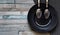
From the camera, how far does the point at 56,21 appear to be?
3.45 ft

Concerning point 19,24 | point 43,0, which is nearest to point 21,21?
point 19,24

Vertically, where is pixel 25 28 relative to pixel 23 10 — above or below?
below

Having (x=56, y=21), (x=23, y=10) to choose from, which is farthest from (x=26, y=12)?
(x=56, y=21)

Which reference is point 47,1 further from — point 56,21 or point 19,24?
point 19,24

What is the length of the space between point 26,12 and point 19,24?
113 mm

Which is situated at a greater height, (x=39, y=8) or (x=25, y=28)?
(x=39, y=8)

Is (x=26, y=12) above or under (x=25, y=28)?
above

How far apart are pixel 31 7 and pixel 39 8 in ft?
0.23

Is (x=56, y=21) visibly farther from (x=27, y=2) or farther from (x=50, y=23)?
(x=27, y=2)

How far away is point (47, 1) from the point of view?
3.40 feet

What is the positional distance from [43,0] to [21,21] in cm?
24

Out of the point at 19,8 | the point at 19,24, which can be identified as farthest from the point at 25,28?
the point at 19,8

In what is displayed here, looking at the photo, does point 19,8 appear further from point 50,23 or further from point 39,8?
point 50,23

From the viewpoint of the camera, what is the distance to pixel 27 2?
42.7 inches
